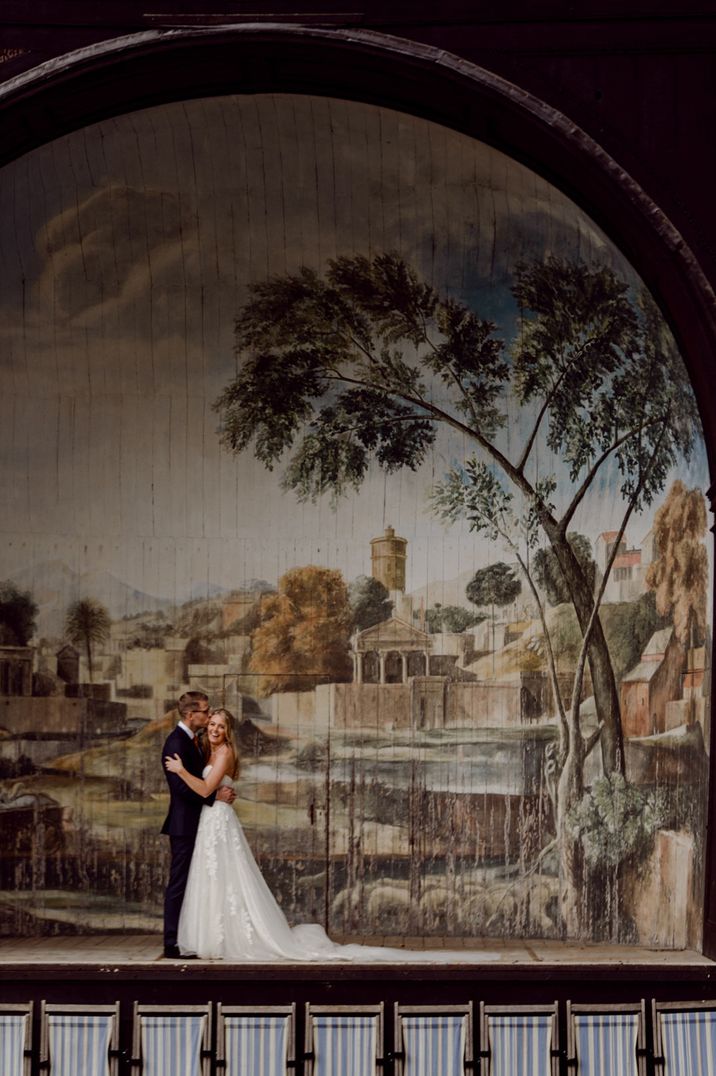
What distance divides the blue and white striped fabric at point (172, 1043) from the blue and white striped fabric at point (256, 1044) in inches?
6.4

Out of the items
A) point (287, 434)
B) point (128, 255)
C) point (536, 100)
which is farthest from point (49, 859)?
point (536, 100)

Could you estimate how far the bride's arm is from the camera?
910cm

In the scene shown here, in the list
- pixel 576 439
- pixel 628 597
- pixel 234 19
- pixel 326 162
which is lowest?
pixel 628 597

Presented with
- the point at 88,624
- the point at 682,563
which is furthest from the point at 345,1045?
the point at 682,563

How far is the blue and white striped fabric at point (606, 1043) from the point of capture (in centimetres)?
782

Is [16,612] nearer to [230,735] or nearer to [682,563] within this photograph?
[230,735]

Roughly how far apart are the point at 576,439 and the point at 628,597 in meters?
1.09

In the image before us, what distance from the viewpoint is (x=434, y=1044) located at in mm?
7859

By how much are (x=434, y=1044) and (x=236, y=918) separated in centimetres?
150

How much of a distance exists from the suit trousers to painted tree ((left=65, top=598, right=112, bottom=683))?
1453 mm

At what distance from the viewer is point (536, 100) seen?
8328 millimetres

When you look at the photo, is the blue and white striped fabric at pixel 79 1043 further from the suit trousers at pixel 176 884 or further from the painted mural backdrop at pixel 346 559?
the painted mural backdrop at pixel 346 559

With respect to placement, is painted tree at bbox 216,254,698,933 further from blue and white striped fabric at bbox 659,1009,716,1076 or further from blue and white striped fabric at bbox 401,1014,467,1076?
blue and white striped fabric at bbox 401,1014,467,1076

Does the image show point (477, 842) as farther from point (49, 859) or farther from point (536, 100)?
point (536, 100)
